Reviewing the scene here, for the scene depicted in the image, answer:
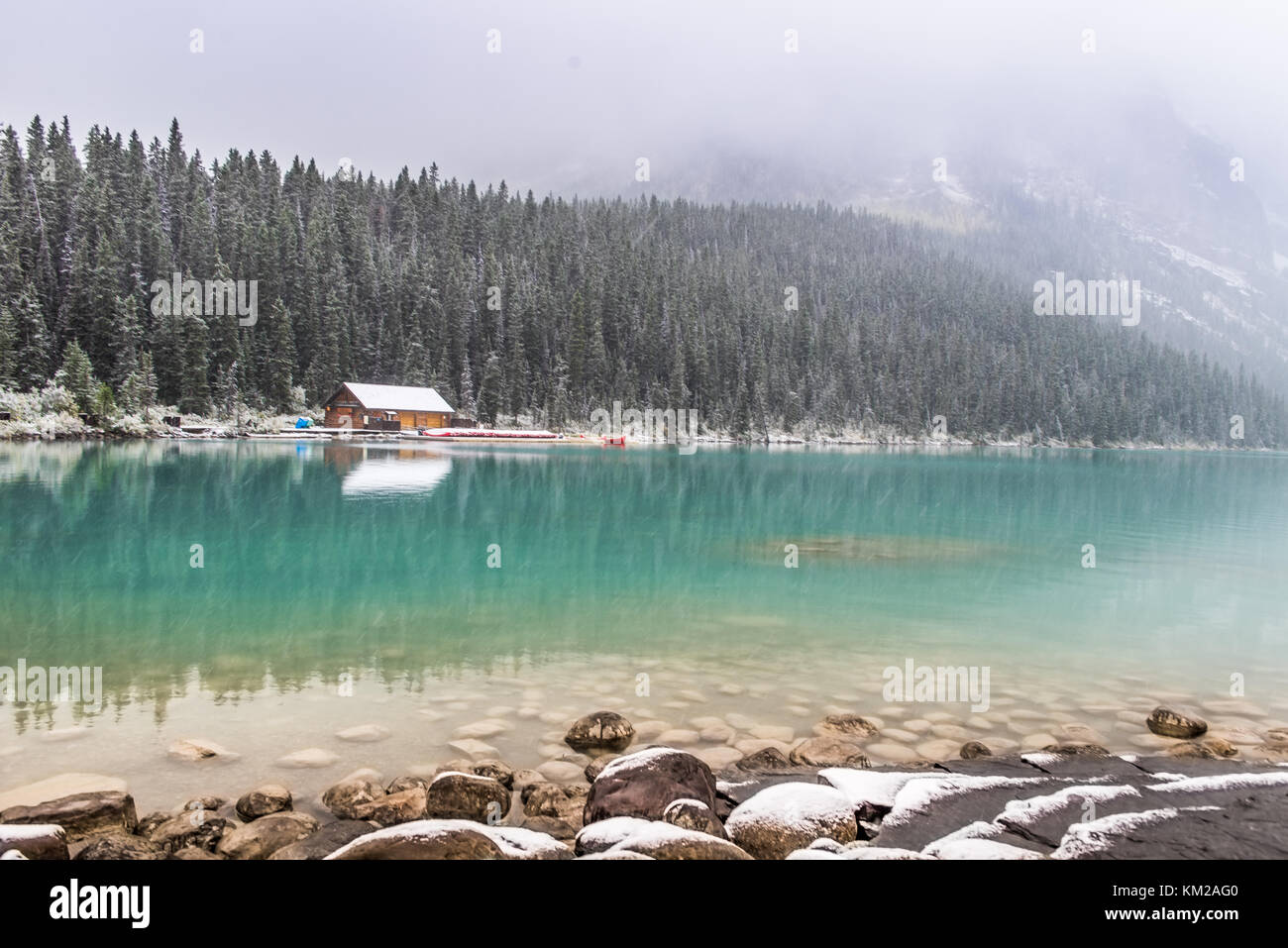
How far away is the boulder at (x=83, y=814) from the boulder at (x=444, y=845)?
241 centimetres

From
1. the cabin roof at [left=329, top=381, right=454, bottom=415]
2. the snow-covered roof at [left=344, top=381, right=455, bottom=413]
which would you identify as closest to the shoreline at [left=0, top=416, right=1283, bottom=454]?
the cabin roof at [left=329, top=381, right=454, bottom=415]

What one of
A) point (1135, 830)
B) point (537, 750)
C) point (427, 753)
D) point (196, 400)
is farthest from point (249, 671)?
point (196, 400)

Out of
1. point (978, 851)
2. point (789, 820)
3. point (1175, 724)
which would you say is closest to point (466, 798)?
point (789, 820)

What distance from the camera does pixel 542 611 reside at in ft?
52.6

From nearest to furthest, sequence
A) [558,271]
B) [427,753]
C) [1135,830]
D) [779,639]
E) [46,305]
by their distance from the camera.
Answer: [1135,830] < [427,753] < [779,639] < [46,305] < [558,271]

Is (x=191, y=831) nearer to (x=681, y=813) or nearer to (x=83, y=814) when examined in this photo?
(x=83, y=814)

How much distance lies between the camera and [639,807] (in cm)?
662

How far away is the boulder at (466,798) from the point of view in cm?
695

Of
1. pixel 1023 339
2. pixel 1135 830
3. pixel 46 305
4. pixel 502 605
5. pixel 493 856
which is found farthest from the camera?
pixel 1023 339

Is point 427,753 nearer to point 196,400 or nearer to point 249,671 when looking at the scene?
point 249,671

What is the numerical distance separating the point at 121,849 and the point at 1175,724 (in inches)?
471

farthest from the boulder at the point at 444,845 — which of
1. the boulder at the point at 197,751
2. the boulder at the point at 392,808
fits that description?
the boulder at the point at 197,751

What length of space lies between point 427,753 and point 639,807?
3307mm

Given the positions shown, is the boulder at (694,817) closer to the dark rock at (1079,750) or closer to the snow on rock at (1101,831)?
the snow on rock at (1101,831)
